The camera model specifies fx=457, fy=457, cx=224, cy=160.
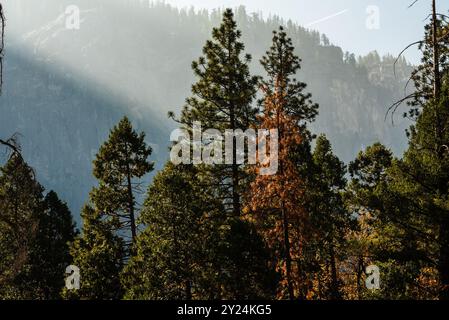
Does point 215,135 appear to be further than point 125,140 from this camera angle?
No

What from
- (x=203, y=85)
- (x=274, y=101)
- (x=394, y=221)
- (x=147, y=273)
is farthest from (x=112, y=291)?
(x=394, y=221)

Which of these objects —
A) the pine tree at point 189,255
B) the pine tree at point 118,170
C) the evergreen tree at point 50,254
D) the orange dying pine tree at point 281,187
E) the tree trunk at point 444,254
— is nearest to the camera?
the tree trunk at point 444,254

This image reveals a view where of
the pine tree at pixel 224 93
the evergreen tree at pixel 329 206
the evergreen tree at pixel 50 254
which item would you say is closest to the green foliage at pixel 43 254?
the evergreen tree at pixel 50 254

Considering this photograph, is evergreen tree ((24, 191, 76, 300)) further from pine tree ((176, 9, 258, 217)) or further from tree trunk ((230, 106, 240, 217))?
tree trunk ((230, 106, 240, 217))

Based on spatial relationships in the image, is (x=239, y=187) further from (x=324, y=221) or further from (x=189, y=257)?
(x=324, y=221)

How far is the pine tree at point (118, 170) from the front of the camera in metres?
25.1

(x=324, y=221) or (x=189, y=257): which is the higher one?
(x=324, y=221)

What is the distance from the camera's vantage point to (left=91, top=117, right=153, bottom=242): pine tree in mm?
25141

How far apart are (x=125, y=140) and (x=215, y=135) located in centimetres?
565

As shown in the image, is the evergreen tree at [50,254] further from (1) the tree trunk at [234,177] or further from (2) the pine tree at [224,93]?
(1) the tree trunk at [234,177]

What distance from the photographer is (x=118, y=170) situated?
25.5 m

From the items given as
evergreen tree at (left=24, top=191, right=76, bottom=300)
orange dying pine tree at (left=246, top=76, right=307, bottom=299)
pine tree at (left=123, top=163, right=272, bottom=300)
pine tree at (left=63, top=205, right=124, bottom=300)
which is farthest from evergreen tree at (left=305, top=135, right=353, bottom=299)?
evergreen tree at (left=24, top=191, right=76, bottom=300)

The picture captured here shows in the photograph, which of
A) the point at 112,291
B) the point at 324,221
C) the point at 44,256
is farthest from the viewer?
the point at 44,256

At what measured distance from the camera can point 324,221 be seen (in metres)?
25.5
